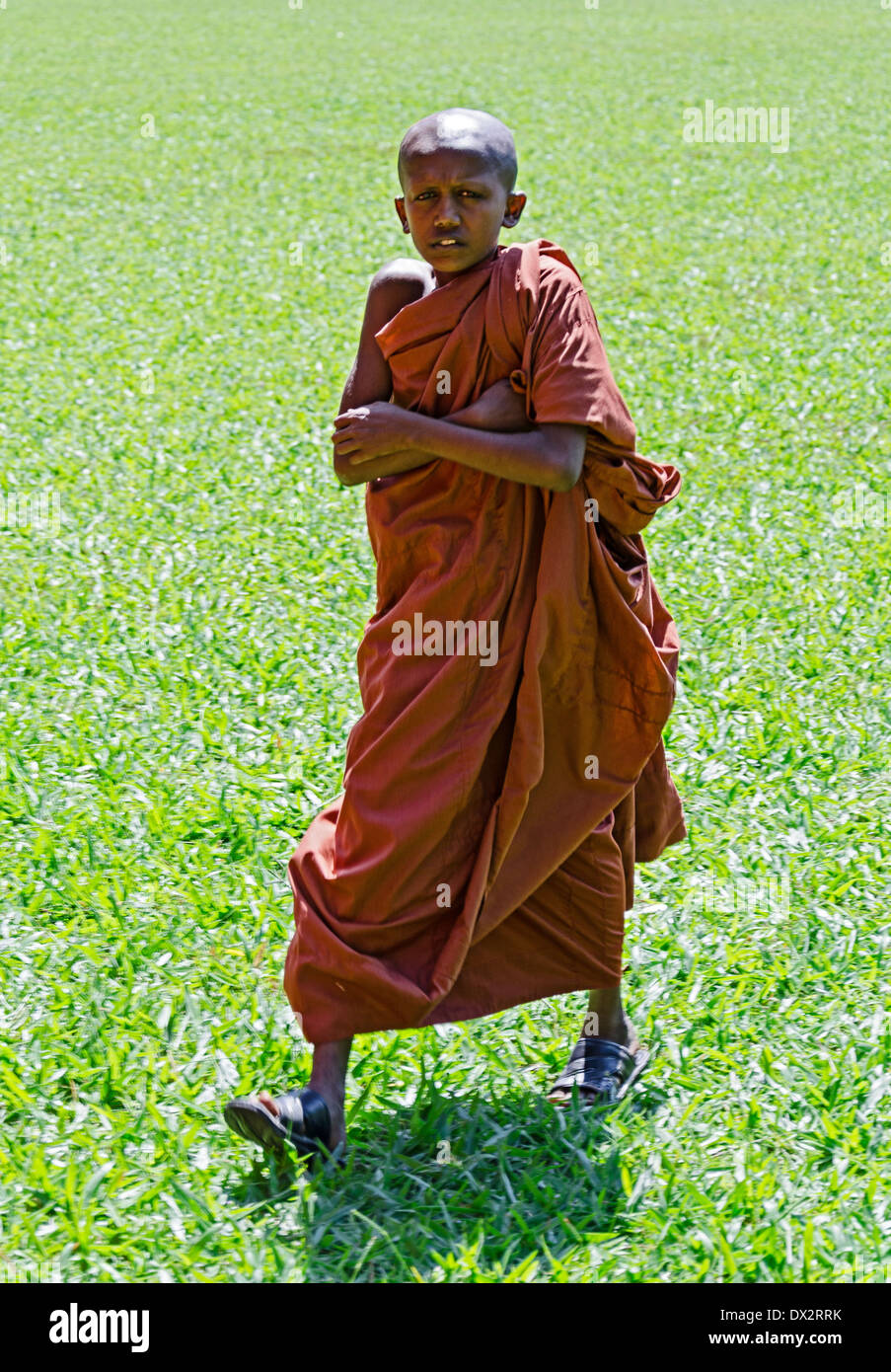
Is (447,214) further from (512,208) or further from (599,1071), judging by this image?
(599,1071)

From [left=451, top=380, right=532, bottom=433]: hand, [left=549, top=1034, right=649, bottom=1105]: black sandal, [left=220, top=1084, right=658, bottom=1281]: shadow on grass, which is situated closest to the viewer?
[left=220, top=1084, right=658, bottom=1281]: shadow on grass

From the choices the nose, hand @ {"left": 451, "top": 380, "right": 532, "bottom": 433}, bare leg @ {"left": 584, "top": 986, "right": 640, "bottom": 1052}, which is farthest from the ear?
bare leg @ {"left": 584, "top": 986, "right": 640, "bottom": 1052}

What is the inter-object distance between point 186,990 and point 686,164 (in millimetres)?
11640

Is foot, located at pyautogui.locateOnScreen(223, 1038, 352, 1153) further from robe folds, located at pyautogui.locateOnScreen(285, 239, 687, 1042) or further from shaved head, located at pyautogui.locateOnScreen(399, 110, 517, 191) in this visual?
shaved head, located at pyautogui.locateOnScreen(399, 110, 517, 191)

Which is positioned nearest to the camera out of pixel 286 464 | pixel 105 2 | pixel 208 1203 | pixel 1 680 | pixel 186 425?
pixel 208 1203

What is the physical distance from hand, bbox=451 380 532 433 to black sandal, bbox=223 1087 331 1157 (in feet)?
3.84

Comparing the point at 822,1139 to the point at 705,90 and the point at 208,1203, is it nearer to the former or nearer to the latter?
the point at 208,1203

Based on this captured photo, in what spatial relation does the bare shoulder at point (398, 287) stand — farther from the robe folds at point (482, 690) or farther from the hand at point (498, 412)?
the hand at point (498, 412)

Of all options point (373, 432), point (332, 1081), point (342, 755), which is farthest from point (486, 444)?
point (342, 755)

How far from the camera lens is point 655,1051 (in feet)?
10.8

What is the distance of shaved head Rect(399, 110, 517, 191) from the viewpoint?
2.70m

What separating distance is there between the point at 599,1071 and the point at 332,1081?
1.85 ft

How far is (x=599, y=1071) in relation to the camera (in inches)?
124
